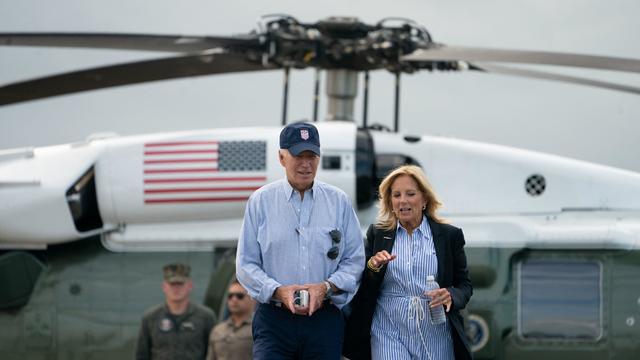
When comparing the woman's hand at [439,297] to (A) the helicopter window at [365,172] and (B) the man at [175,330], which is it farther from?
(A) the helicopter window at [365,172]

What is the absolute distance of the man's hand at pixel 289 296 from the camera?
4723mm

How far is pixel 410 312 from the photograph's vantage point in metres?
4.97

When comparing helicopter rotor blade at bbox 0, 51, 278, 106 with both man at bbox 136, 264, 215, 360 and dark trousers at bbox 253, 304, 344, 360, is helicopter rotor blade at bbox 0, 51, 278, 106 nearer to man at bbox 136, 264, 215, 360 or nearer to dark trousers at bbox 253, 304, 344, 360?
man at bbox 136, 264, 215, 360

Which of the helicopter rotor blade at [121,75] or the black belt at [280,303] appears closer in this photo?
the black belt at [280,303]

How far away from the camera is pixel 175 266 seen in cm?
961

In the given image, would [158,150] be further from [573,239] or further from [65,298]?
[573,239]

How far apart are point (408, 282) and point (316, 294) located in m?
0.49

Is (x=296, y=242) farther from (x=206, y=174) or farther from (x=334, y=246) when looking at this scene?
(x=206, y=174)

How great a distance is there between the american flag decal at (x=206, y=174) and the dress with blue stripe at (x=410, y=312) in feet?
14.8

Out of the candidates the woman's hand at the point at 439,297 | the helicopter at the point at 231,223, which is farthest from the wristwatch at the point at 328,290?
the helicopter at the point at 231,223

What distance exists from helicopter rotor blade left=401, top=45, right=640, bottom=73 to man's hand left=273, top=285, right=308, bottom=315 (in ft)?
16.6

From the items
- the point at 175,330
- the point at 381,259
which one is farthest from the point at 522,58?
the point at 381,259

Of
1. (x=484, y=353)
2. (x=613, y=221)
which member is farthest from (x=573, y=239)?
(x=484, y=353)

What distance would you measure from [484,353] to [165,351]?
8.98ft
